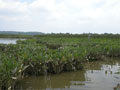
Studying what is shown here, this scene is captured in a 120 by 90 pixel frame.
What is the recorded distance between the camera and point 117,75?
725 cm

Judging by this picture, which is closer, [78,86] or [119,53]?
[78,86]

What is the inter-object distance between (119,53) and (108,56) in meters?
0.79

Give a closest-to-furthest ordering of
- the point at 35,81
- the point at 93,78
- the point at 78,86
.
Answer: the point at 78,86 < the point at 35,81 < the point at 93,78

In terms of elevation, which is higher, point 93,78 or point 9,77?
point 9,77

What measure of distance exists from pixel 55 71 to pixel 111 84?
2316 mm

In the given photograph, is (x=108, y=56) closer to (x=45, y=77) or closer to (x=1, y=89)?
(x=45, y=77)

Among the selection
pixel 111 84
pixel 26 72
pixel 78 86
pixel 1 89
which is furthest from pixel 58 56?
pixel 1 89

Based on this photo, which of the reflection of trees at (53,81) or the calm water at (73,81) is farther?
the reflection of trees at (53,81)

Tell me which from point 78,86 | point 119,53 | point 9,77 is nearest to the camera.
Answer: point 9,77

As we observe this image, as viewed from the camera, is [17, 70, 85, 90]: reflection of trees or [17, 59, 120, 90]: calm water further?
[17, 70, 85, 90]: reflection of trees

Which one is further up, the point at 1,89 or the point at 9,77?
the point at 9,77

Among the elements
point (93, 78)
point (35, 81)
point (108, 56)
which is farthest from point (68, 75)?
point (108, 56)

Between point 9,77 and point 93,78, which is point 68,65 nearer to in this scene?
point 93,78

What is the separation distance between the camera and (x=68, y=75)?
7.12 metres
